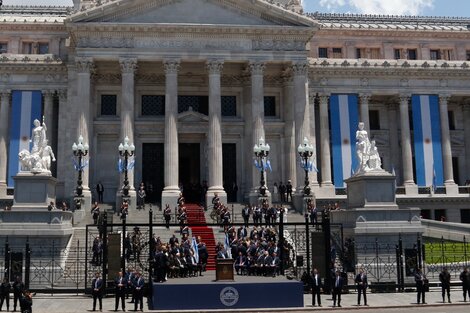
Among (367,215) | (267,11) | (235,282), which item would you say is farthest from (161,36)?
(235,282)

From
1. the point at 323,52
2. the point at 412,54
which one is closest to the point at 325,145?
the point at 323,52

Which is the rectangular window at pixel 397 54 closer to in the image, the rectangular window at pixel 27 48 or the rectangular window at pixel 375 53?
the rectangular window at pixel 375 53

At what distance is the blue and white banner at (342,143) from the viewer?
5506cm

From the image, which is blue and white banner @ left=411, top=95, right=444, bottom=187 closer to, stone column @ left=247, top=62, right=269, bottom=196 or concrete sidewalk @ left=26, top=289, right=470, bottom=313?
stone column @ left=247, top=62, right=269, bottom=196

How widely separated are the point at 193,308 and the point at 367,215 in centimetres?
1422

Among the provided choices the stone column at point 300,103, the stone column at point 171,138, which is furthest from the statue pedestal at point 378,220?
the stone column at point 171,138

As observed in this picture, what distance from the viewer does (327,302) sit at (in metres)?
24.8

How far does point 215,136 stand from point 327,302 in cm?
2606

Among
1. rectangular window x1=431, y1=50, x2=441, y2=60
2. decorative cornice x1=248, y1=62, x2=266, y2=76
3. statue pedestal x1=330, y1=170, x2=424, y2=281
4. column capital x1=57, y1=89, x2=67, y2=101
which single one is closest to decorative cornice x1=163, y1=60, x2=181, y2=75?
decorative cornice x1=248, y1=62, x2=266, y2=76

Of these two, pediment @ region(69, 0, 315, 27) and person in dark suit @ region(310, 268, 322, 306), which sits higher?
pediment @ region(69, 0, 315, 27)

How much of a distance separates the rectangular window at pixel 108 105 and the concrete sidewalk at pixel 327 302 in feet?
93.7

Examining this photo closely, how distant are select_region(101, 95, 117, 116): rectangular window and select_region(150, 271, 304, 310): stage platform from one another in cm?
3401

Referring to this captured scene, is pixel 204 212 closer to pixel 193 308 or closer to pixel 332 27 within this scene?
pixel 193 308

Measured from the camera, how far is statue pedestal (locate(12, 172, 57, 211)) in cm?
3300
